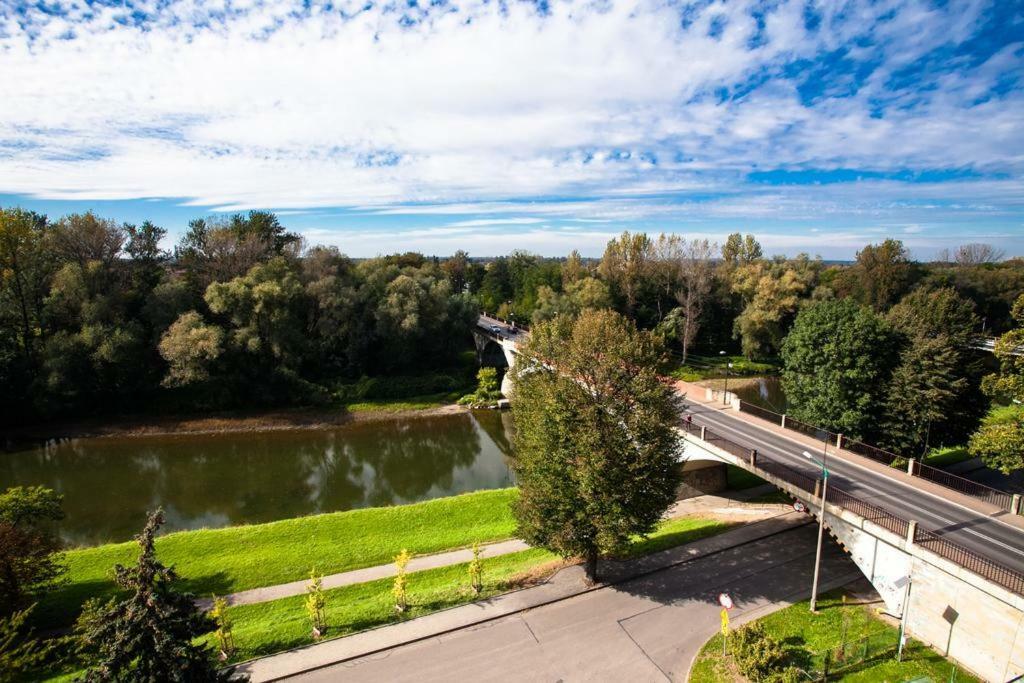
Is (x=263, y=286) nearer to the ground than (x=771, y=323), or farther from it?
farther from it

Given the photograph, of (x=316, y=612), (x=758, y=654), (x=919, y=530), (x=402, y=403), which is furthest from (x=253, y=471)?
(x=919, y=530)

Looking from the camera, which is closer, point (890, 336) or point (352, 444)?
point (890, 336)

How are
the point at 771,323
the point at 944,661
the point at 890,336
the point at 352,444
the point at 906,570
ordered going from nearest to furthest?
1. the point at 944,661
2. the point at 906,570
3. the point at 890,336
4. the point at 352,444
5. the point at 771,323

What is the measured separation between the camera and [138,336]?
3969 centimetres

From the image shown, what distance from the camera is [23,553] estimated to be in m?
15.0

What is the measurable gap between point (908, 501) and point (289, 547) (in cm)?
2196

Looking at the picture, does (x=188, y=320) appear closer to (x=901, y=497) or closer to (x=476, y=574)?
(x=476, y=574)

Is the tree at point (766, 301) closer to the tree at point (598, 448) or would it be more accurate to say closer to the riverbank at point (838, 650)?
the riverbank at point (838, 650)

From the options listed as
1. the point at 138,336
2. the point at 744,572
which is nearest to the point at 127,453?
the point at 138,336

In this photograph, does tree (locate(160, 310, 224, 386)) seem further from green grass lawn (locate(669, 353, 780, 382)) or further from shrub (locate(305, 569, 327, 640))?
green grass lawn (locate(669, 353, 780, 382))

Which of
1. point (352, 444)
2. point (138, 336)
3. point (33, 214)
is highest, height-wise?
point (33, 214)

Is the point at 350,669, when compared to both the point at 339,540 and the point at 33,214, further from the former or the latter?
the point at 33,214

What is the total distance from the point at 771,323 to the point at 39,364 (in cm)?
6133

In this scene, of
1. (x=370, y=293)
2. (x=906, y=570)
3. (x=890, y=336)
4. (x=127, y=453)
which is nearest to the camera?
(x=906, y=570)
